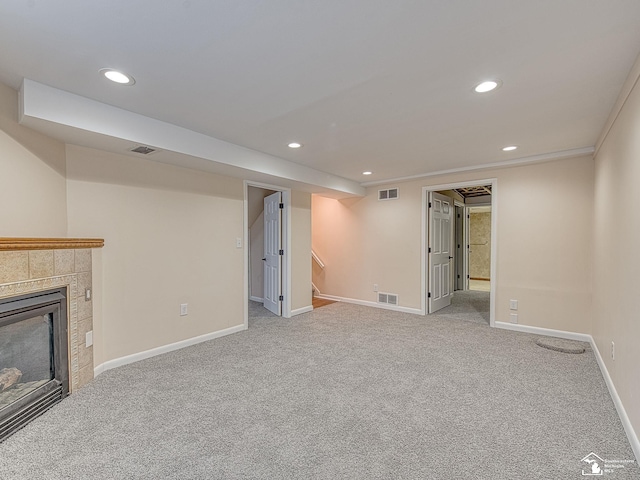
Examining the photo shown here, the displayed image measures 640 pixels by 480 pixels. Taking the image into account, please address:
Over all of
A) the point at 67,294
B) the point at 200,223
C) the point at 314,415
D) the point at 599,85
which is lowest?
the point at 314,415

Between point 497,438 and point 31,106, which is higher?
point 31,106

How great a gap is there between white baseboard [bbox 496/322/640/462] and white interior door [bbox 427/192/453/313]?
3.82 ft

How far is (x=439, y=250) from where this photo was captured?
18.1 ft

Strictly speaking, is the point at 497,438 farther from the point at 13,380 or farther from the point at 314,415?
the point at 13,380

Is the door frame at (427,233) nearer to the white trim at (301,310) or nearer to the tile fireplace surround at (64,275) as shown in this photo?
the white trim at (301,310)

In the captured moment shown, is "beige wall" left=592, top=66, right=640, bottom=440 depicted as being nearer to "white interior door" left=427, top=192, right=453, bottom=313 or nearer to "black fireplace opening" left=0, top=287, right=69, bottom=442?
"white interior door" left=427, top=192, right=453, bottom=313

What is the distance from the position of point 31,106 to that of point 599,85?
12.8 feet

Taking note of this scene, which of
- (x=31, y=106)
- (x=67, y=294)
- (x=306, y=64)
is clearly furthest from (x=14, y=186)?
(x=306, y=64)

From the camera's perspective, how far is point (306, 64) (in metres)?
1.92

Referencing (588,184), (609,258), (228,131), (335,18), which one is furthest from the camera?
(588,184)

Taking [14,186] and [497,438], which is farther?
[14,186]

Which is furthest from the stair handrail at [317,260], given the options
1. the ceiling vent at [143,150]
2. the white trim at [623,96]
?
the white trim at [623,96]

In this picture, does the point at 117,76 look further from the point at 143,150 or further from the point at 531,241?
the point at 531,241

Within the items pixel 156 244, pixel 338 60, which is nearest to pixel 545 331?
pixel 338 60
